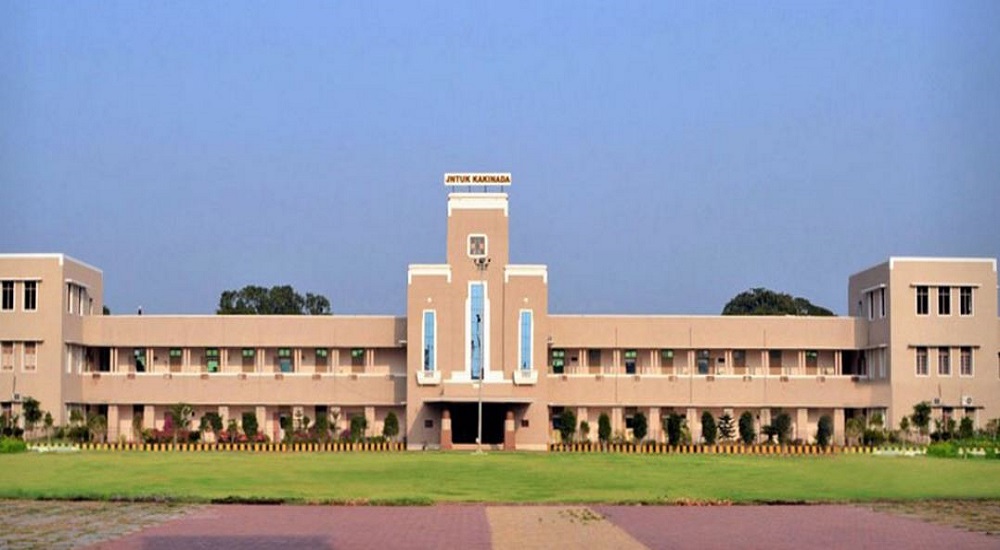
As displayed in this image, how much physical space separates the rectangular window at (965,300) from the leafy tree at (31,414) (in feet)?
148

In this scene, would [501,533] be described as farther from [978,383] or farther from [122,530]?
[978,383]

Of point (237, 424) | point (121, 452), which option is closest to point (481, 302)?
point (237, 424)

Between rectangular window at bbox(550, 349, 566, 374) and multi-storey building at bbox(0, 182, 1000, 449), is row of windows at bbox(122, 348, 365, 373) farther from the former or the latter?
rectangular window at bbox(550, 349, 566, 374)

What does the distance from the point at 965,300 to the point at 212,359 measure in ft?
127

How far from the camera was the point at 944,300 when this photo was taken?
70.8 meters

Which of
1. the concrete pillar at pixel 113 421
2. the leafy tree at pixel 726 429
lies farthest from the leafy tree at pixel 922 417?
the concrete pillar at pixel 113 421

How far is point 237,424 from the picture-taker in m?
72.9

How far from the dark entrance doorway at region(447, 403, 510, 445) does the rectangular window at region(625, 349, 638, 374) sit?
826 cm

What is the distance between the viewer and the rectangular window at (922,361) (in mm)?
70562

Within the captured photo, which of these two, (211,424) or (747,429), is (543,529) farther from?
(211,424)

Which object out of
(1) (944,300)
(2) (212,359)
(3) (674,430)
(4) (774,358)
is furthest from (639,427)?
(2) (212,359)

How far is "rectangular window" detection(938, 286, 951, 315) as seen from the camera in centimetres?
7069

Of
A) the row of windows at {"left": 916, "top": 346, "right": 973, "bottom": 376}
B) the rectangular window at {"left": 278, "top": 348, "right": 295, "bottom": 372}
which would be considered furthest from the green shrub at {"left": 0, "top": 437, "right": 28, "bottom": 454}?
the row of windows at {"left": 916, "top": 346, "right": 973, "bottom": 376}

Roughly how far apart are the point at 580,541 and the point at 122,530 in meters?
7.63
